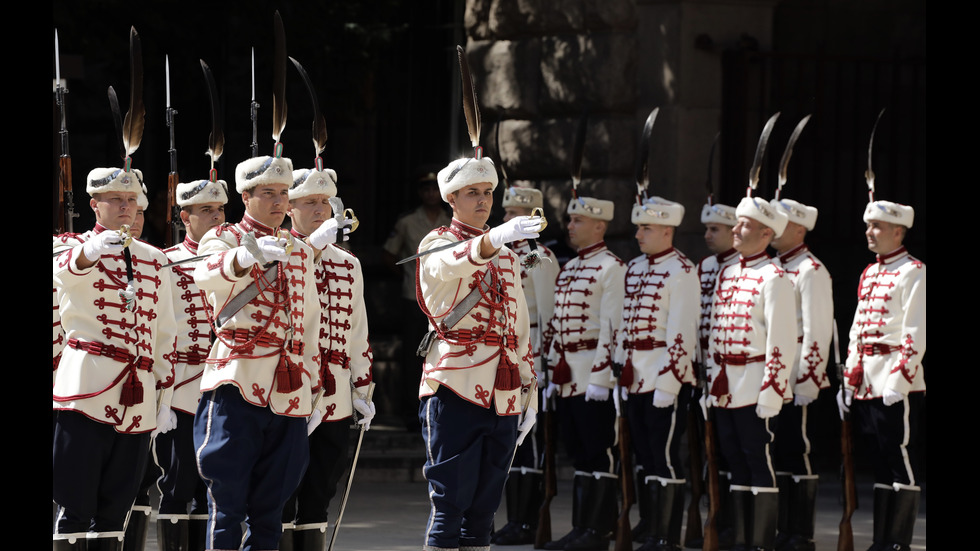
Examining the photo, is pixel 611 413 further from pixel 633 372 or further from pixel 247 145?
pixel 247 145

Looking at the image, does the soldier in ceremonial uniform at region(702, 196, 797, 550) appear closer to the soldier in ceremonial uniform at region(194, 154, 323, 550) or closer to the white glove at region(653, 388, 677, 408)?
the white glove at region(653, 388, 677, 408)

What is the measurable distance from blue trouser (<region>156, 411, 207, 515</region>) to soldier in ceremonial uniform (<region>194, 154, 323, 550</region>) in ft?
3.94

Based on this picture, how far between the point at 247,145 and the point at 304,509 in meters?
8.21

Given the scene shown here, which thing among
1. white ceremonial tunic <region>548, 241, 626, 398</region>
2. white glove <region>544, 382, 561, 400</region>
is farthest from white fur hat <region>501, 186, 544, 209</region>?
white glove <region>544, 382, 561, 400</region>

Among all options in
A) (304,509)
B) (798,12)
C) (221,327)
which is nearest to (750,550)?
(304,509)

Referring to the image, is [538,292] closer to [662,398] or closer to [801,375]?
[662,398]

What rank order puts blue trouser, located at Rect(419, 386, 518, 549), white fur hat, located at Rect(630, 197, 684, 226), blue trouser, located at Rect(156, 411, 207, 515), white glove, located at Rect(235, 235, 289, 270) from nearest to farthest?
white glove, located at Rect(235, 235, 289, 270) < blue trouser, located at Rect(419, 386, 518, 549) < blue trouser, located at Rect(156, 411, 207, 515) < white fur hat, located at Rect(630, 197, 684, 226)

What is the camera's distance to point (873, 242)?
9.50 meters

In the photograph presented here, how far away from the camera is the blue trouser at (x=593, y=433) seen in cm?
968

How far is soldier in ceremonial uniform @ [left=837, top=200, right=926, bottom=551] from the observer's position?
9141 mm

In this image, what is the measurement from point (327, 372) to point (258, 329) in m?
0.90

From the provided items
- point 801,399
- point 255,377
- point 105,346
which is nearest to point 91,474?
point 105,346

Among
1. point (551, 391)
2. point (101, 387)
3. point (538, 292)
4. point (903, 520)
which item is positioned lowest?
point (903, 520)

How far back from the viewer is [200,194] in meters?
8.55
